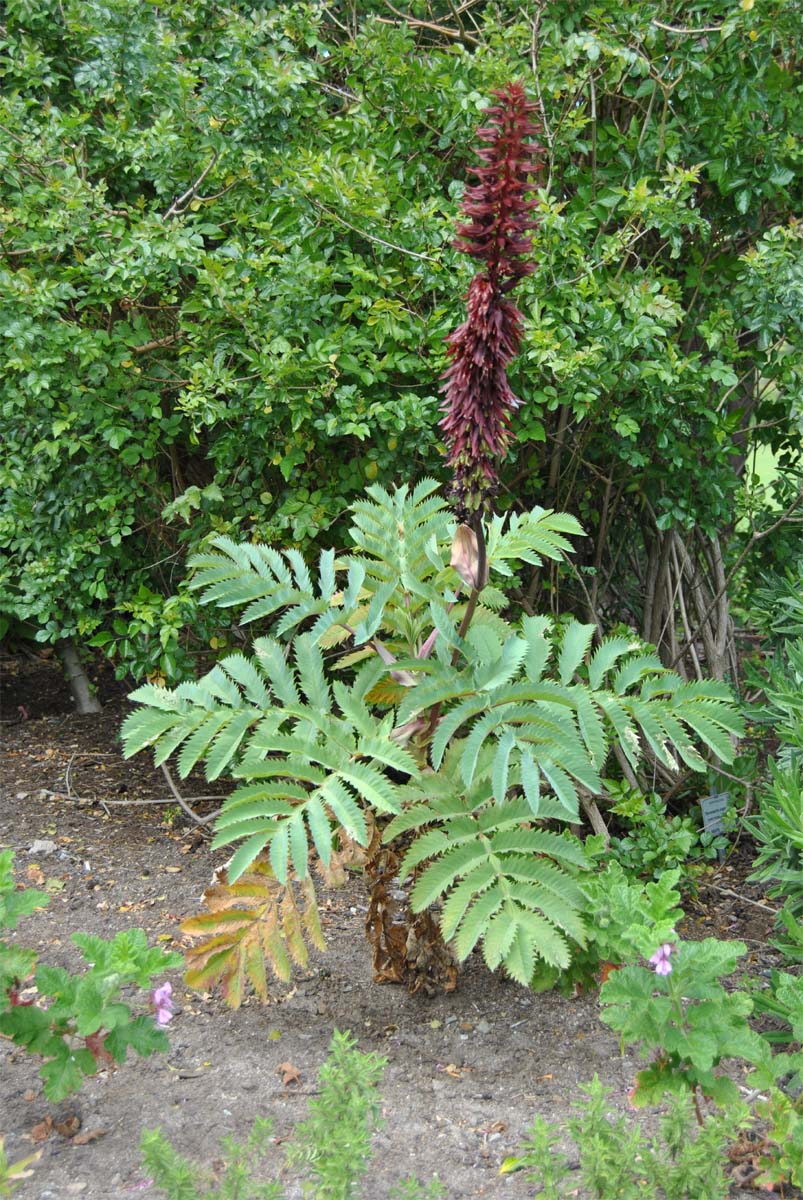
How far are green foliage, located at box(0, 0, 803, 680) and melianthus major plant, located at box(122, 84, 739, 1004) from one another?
727 mm

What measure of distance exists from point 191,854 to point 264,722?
1.52 m

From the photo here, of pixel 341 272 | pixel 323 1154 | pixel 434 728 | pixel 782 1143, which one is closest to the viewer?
pixel 323 1154

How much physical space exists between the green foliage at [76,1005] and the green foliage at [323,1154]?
0.30 metres

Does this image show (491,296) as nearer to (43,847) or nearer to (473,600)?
(473,600)

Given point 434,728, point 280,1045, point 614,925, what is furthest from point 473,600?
point 280,1045

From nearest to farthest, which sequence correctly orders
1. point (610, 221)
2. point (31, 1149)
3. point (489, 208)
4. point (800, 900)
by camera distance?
point (489, 208) → point (31, 1149) → point (800, 900) → point (610, 221)

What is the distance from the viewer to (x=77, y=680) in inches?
209

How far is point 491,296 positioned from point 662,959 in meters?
1.40

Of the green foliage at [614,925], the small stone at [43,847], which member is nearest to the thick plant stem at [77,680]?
the small stone at [43,847]

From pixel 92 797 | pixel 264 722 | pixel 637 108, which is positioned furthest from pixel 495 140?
pixel 92 797

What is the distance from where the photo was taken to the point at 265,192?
13.2ft

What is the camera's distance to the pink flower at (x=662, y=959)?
243cm

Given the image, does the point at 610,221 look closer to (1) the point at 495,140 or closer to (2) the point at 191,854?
(1) the point at 495,140

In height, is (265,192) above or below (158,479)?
above
